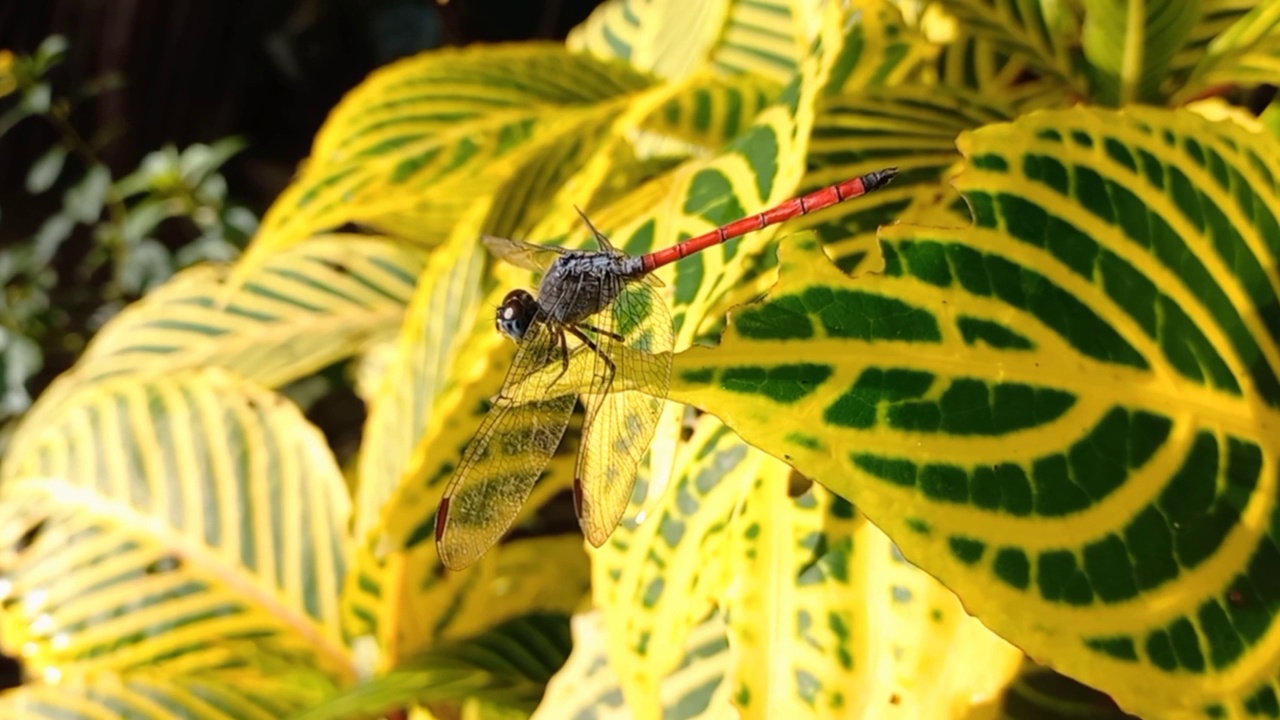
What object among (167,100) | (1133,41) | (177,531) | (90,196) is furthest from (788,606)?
(167,100)

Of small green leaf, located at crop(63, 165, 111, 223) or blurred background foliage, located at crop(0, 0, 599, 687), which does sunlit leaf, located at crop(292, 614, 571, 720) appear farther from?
small green leaf, located at crop(63, 165, 111, 223)

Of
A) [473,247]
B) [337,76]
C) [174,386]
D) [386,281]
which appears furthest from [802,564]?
[337,76]

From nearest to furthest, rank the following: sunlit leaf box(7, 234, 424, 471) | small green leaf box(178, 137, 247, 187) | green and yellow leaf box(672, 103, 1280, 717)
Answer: green and yellow leaf box(672, 103, 1280, 717) < sunlit leaf box(7, 234, 424, 471) < small green leaf box(178, 137, 247, 187)

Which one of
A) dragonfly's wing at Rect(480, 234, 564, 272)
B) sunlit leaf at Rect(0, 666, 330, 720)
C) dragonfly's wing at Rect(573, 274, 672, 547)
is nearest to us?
dragonfly's wing at Rect(573, 274, 672, 547)

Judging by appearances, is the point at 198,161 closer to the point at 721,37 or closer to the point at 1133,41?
the point at 721,37

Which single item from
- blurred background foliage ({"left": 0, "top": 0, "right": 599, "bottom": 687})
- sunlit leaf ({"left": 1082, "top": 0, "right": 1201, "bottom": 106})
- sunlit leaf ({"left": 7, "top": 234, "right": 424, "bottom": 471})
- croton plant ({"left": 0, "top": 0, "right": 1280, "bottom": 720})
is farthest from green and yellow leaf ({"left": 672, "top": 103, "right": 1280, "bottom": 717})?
blurred background foliage ({"left": 0, "top": 0, "right": 599, "bottom": 687})

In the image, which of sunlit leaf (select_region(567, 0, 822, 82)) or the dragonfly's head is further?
sunlit leaf (select_region(567, 0, 822, 82))
